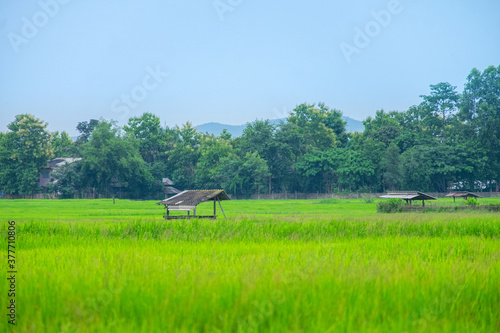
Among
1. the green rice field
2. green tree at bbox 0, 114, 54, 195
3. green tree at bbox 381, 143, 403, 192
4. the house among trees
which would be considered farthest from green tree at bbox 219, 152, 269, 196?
the green rice field

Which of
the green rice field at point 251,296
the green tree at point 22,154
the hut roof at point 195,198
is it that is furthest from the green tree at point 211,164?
the green rice field at point 251,296

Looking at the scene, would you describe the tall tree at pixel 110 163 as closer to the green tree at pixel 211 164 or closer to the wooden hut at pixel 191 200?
the green tree at pixel 211 164

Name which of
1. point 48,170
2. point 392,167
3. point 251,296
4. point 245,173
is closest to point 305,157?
point 245,173

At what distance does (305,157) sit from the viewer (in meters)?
74.2

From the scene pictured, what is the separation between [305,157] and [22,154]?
42603 mm

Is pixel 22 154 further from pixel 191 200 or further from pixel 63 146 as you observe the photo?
pixel 191 200

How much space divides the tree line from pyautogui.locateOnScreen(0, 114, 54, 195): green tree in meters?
0.15

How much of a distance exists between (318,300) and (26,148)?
247ft

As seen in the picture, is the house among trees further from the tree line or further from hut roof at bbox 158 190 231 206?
hut roof at bbox 158 190 231 206

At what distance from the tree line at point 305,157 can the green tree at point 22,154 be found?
0.15m

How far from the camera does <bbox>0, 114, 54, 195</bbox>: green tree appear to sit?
70.5 metres

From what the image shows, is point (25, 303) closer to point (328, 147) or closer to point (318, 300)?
point (318, 300)

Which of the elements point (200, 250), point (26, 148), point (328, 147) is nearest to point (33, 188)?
point (26, 148)

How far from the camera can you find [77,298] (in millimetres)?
5098
